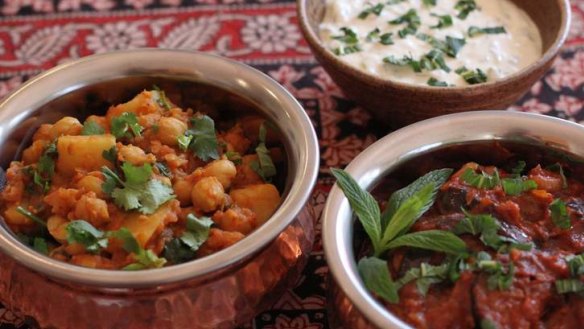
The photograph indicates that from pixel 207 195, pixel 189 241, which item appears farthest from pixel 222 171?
pixel 189 241

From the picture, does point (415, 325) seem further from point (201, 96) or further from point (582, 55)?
point (582, 55)

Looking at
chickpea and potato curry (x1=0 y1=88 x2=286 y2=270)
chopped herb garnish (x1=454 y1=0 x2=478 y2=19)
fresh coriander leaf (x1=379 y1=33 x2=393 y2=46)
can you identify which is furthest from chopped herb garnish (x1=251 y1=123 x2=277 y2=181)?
chopped herb garnish (x1=454 y1=0 x2=478 y2=19)

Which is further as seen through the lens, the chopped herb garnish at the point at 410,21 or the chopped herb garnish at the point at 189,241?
the chopped herb garnish at the point at 410,21

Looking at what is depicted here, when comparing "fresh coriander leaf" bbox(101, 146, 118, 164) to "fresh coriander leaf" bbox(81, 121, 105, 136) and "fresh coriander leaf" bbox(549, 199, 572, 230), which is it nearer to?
"fresh coriander leaf" bbox(81, 121, 105, 136)

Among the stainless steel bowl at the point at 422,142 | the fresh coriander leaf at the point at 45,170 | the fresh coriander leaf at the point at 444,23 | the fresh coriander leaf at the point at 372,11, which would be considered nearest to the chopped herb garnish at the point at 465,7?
the fresh coriander leaf at the point at 444,23

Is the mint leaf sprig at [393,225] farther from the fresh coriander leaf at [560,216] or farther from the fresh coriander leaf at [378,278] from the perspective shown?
the fresh coriander leaf at [560,216]

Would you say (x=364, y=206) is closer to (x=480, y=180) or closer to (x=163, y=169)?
(x=480, y=180)
